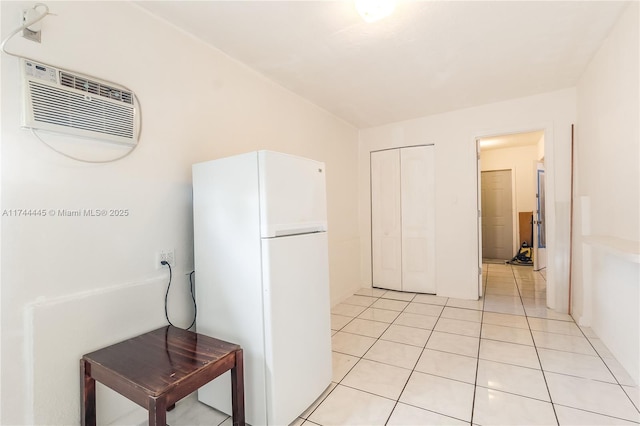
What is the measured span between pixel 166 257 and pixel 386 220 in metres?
3.28

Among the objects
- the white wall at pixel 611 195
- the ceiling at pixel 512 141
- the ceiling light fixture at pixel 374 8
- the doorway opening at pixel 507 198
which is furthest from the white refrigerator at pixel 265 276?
the doorway opening at pixel 507 198

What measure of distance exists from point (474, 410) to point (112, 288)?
2.26 metres

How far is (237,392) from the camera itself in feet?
4.93

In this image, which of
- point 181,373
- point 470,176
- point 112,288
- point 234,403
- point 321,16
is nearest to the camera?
point 181,373

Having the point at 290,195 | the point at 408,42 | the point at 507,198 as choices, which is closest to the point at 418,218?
the point at 408,42

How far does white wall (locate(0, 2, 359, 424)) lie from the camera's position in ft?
4.31

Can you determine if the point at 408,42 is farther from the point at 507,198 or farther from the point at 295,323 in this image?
the point at 507,198

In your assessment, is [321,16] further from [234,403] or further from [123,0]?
[234,403]

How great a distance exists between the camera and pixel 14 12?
1.32 m

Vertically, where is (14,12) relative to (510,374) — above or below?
above

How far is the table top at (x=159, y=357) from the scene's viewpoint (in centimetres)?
125

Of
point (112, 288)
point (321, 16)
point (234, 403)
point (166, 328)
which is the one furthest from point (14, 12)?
point (234, 403)

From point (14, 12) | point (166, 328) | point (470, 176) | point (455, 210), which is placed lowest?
point (166, 328)

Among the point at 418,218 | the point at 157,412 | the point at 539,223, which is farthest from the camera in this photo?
the point at 539,223
